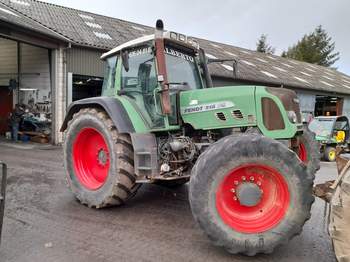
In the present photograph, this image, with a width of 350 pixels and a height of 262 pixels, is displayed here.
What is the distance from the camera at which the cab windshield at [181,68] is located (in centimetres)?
525

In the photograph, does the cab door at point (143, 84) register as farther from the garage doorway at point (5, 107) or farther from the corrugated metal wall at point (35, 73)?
the garage doorway at point (5, 107)

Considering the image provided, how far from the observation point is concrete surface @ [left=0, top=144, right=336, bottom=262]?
372cm

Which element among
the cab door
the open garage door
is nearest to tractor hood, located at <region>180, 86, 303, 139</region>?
the cab door

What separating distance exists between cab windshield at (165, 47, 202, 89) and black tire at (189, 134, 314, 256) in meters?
1.76

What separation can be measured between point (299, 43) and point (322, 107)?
97.1 feet

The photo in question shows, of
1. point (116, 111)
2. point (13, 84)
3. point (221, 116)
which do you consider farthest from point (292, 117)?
point (13, 84)

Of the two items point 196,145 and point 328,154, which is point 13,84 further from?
point 196,145

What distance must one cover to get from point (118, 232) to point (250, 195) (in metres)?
1.58

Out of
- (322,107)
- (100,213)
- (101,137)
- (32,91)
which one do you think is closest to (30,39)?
(32,91)

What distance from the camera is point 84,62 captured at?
14.4 m

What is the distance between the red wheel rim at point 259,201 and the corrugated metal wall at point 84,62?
11.5 meters

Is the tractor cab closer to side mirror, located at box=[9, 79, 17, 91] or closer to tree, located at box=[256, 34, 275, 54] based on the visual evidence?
side mirror, located at box=[9, 79, 17, 91]

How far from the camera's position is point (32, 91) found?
15406mm

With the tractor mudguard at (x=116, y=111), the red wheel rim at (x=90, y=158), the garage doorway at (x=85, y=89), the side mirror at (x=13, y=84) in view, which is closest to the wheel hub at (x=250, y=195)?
the tractor mudguard at (x=116, y=111)
